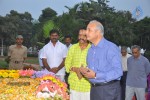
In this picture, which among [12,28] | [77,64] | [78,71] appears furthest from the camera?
[12,28]

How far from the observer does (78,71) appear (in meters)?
5.65

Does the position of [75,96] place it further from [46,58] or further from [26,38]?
[26,38]

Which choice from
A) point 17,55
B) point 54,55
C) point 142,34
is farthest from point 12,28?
point 54,55

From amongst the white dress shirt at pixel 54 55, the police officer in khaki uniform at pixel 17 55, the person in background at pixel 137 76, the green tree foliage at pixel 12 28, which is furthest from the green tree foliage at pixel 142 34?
the white dress shirt at pixel 54 55

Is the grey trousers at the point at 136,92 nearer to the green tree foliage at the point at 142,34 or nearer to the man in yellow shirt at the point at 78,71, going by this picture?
the man in yellow shirt at the point at 78,71

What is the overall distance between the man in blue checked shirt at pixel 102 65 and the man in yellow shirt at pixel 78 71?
49.2 inches

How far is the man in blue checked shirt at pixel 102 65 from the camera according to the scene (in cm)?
415

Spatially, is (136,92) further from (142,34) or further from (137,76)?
(142,34)

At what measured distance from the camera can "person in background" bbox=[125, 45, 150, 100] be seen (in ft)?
27.5

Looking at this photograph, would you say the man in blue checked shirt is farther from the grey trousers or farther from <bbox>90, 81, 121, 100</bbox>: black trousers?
A: the grey trousers

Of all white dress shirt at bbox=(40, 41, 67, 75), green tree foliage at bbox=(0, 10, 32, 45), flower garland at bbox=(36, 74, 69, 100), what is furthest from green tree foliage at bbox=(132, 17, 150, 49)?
flower garland at bbox=(36, 74, 69, 100)

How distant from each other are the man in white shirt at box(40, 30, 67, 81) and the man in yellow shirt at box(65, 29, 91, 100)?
136cm

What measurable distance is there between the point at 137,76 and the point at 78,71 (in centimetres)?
319

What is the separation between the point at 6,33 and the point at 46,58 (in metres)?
50.1
